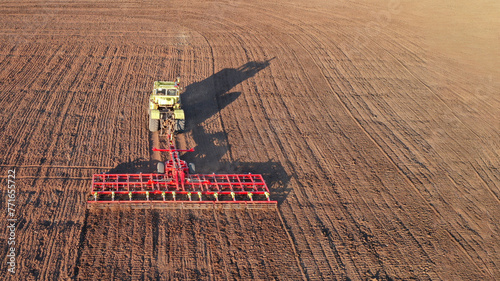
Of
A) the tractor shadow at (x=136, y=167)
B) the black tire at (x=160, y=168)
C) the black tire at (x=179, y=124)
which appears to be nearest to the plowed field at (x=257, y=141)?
the tractor shadow at (x=136, y=167)

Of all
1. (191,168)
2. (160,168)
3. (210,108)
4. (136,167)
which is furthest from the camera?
(210,108)

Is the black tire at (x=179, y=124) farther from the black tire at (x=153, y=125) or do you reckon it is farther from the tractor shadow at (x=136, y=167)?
the tractor shadow at (x=136, y=167)

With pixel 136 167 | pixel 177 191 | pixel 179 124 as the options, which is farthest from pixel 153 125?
pixel 177 191

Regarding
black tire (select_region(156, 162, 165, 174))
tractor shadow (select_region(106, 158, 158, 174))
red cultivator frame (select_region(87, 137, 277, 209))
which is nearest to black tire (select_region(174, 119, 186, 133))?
tractor shadow (select_region(106, 158, 158, 174))

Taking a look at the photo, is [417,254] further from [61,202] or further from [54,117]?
[54,117]

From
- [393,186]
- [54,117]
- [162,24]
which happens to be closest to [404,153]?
[393,186]

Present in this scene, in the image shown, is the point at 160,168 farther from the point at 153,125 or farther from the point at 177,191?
the point at 153,125
